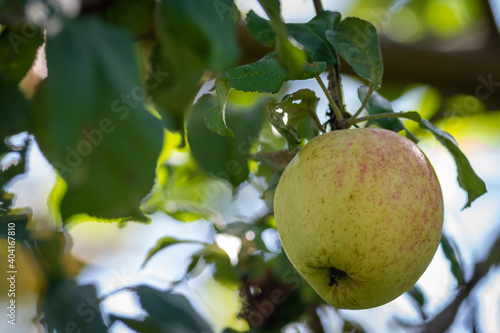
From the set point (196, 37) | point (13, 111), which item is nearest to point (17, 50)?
point (13, 111)

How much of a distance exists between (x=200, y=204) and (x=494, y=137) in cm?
151

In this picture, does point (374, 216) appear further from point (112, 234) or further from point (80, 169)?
point (112, 234)

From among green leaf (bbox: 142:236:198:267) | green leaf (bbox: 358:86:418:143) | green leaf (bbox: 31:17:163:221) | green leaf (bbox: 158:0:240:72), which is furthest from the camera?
green leaf (bbox: 142:236:198:267)

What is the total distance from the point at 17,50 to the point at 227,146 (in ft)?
1.71

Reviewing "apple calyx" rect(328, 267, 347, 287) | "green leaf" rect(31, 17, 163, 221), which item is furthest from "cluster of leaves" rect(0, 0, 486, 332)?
"apple calyx" rect(328, 267, 347, 287)

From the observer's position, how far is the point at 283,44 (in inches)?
33.6

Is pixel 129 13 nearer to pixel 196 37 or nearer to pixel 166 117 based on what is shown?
pixel 166 117

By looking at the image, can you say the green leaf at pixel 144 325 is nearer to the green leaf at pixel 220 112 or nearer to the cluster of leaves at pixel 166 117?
the cluster of leaves at pixel 166 117

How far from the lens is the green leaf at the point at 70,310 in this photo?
1.03 meters

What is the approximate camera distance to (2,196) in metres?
1.12

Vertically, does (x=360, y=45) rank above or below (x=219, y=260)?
above

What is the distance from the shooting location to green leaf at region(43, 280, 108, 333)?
1026 millimetres

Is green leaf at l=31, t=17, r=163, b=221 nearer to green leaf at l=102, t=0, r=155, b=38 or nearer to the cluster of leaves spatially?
the cluster of leaves

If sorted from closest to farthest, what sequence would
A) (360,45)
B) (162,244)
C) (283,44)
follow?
1. (283,44)
2. (360,45)
3. (162,244)
